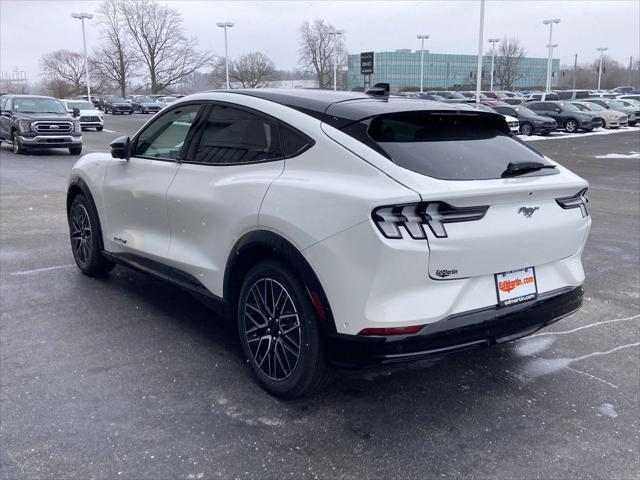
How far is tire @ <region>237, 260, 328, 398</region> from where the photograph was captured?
3285 mm

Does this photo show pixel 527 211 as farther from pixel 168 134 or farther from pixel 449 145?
pixel 168 134

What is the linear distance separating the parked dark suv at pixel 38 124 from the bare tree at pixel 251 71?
44.6 m

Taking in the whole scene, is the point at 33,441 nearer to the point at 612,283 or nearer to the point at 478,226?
the point at 478,226

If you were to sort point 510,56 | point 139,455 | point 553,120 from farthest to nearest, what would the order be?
point 510,56
point 553,120
point 139,455

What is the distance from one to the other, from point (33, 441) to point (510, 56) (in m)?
99.9

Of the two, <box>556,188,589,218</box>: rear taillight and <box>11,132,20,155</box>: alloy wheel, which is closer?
<box>556,188,589,218</box>: rear taillight

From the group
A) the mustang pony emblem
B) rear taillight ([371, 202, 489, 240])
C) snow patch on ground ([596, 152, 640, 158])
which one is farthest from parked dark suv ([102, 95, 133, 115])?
rear taillight ([371, 202, 489, 240])

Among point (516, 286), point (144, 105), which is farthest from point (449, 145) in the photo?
point (144, 105)

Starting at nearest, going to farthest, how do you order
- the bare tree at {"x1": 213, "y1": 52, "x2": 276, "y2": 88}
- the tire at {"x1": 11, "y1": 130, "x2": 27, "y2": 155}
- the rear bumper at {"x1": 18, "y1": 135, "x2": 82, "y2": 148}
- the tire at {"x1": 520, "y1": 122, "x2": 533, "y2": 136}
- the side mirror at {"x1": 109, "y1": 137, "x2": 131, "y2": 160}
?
the side mirror at {"x1": 109, "y1": 137, "x2": 131, "y2": 160}
the rear bumper at {"x1": 18, "y1": 135, "x2": 82, "y2": 148}
the tire at {"x1": 11, "y1": 130, "x2": 27, "y2": 155}
the tire at {"x1": 520, "y1": 122, "x2": 533, "y2": 136}
the bare tree at {"x1": 213, "y1": 52, "x2": 276, "y2": 88}

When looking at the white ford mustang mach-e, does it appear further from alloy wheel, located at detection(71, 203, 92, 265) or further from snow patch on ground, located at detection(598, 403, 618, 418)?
alloy wheel, located at detection(71, 203, 92, 265)

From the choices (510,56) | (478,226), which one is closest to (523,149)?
(478,226)

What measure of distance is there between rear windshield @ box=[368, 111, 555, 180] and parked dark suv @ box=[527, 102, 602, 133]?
31914 mm

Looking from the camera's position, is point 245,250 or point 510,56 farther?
point 510,56

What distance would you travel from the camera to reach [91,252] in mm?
5668
